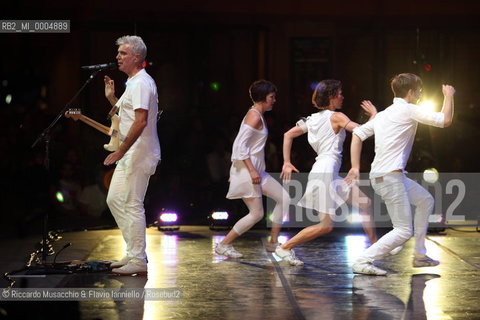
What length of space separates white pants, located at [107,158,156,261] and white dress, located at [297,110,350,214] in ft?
5.09

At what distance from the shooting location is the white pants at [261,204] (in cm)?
887

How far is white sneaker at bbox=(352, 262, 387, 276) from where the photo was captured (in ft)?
25.9

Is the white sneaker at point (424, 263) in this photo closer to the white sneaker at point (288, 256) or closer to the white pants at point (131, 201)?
the white sneaker at point (288, 256)

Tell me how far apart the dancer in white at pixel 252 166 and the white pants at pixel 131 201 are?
1.23m

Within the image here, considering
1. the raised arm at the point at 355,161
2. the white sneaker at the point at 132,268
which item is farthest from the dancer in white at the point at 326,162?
the white sneaker at the point at 132,268

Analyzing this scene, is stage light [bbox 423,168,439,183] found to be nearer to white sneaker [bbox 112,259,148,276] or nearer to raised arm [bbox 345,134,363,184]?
raised arm [bbox 345,134,363,184]

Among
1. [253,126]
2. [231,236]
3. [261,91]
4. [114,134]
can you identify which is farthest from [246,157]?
[114,134]

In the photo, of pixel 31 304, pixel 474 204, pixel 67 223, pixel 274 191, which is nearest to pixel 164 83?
pixel 67 223

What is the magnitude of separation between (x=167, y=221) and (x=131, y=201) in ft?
10.6

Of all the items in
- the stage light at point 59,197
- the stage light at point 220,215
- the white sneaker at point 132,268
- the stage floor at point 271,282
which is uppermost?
the stage light at point 59,197

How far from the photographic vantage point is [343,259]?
885 cm

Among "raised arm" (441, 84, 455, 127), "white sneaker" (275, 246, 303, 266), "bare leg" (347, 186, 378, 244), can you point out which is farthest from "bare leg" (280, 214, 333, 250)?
"raised arm" (441, 84, 455, 127)

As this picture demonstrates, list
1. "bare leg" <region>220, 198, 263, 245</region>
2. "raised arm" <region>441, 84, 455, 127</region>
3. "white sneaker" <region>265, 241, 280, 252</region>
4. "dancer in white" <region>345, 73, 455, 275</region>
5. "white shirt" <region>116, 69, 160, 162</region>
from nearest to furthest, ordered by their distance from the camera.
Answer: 1. "raised arm" <region>441, 84, 455, 127</region>
2. "white shirt" <region>116, 69, 160, 162</region>
3. "dancer in white" <region>345, 73, 455, 275</region>
4. "bare leg" <region>220, 198, 263, 245</region>
5. "white sneaker" <region>265, 241, 280, 252</region>

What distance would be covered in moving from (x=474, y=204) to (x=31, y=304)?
7362 mm
